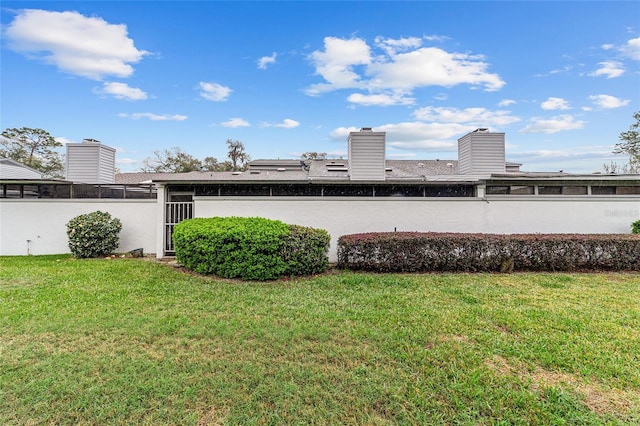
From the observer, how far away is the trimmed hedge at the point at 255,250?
20.4 feet

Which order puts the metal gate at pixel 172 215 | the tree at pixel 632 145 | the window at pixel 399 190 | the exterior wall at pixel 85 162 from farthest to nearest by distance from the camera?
1. the tree at pixel 632 145
2. the exterior wall at pixel 85 162
3. the metal gate at pixel 172 215
4. the window at pixel 399 190

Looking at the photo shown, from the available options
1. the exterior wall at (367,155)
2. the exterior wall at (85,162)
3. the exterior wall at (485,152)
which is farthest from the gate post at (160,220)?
the exterior wall at (485,152)

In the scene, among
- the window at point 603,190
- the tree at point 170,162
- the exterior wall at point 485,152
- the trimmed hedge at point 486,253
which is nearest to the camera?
the trimmed hedge at point 486,253

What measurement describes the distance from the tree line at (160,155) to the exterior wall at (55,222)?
25.8 feet

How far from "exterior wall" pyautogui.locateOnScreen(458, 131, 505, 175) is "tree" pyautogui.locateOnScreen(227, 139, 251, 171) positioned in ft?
92.7

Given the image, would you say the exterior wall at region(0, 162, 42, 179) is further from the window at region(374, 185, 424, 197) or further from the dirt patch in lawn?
the dirt patch in lawn

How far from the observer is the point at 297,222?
8.69m

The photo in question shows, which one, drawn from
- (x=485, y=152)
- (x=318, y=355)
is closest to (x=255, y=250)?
(x=318, y=355)

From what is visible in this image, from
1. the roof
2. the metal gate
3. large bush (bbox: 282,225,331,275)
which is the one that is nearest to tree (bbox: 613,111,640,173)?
the roof

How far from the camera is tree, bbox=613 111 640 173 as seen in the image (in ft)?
58.7

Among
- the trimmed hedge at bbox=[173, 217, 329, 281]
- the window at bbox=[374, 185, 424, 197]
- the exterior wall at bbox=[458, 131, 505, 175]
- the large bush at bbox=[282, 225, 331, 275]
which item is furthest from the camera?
the exterior wall at bbox=[458, 131, 505, 175]

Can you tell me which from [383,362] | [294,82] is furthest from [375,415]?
[294,82]

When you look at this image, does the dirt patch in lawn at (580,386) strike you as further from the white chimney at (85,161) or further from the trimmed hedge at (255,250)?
the white chimney at (85,161)

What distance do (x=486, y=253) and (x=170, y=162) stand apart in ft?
111
